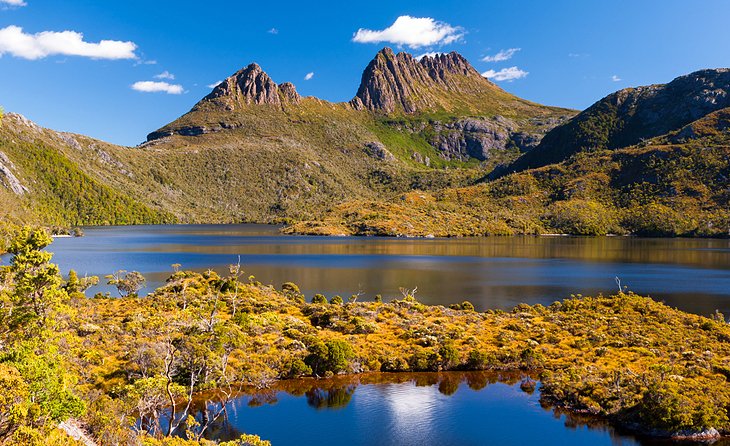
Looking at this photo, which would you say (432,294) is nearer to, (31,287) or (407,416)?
(407,416)

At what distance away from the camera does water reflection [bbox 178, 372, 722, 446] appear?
36.3m

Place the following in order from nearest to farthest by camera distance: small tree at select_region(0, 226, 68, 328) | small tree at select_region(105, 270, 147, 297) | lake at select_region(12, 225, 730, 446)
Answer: small tree at select_region(0, 226, 68, 328) → lake at select_region(12, 225, 730, 446) → small tree at select_region(105, 270, 147, 297)

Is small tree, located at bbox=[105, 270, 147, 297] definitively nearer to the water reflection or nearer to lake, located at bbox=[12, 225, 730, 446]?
lake, located at bbox=[12, 225, 730, 446]

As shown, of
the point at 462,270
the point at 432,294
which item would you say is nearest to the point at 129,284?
the point at 432,294

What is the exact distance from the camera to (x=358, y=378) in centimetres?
5041

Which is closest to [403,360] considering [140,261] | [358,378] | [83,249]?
[358,378]

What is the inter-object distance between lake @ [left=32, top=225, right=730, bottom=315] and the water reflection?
4537cm

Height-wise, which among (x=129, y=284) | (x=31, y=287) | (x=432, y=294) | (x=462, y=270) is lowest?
(x=432, y=294)

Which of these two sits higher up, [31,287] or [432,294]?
[31,287]

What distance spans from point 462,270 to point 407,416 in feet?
336

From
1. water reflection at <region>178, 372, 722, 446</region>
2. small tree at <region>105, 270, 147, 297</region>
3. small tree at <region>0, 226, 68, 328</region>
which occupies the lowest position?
water reflection at <region>178, 372, 722, 446</region>

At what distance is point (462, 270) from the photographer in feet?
456

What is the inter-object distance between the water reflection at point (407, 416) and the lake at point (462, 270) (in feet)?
149

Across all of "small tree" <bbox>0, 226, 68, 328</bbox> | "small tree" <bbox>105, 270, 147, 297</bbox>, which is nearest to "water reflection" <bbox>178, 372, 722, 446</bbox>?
"small tree" <bbox>0, 226, 68, 328</bbox>
